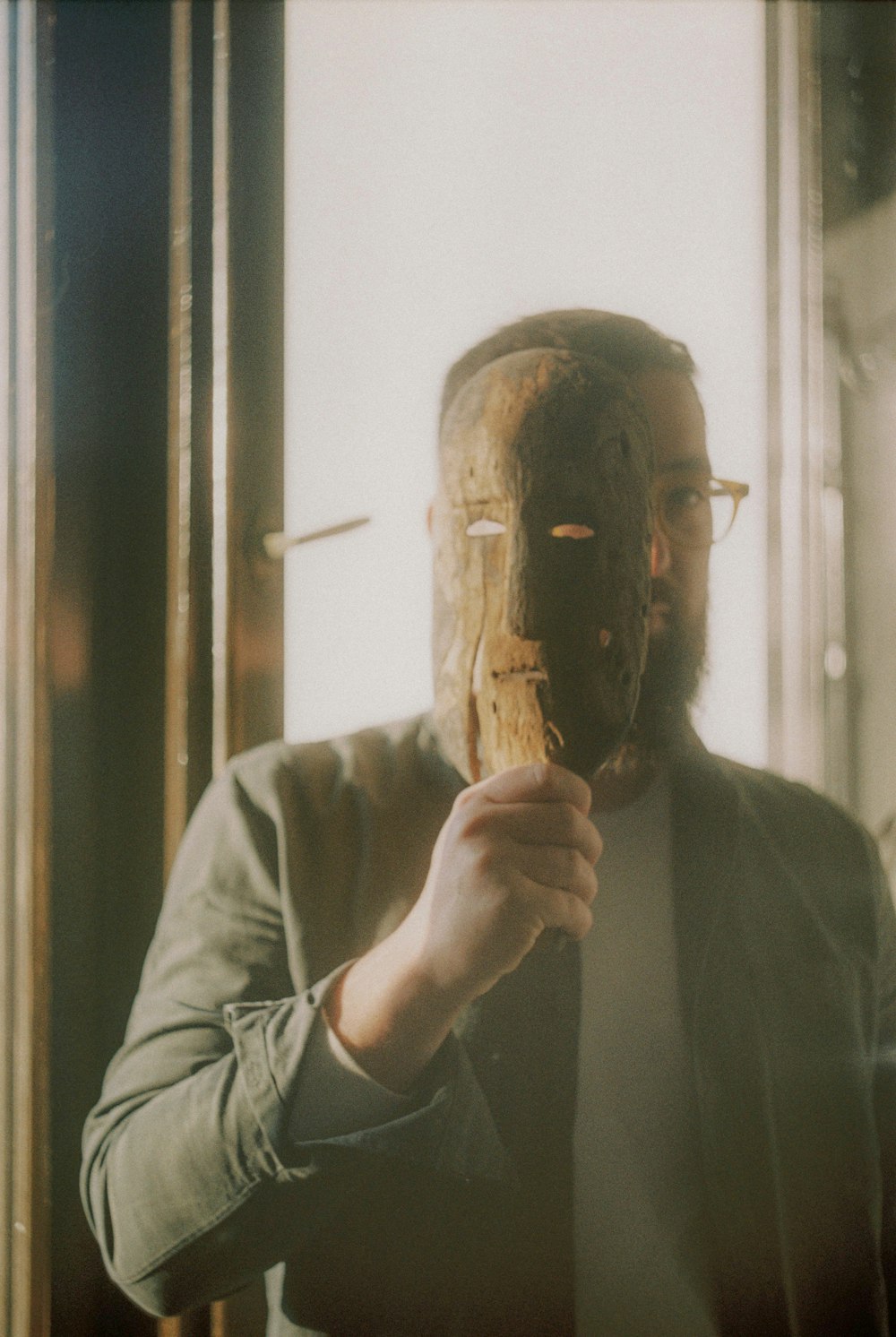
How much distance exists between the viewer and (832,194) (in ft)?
2.18

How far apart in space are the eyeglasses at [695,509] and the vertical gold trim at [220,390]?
0.92 feet

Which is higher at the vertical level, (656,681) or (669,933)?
(656,681)

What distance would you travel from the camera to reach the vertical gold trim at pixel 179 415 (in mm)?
628

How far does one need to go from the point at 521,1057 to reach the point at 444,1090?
7 centimetres

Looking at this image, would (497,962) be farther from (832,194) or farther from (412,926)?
(832,194)

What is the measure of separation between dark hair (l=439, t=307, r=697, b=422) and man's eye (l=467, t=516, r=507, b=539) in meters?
0.13

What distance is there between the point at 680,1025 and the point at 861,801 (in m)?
0.21

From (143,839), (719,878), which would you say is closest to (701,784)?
(719,878)

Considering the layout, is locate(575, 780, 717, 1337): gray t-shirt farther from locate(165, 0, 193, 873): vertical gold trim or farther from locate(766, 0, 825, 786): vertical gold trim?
locate(165, 0, 193, 873): vertical gold trim

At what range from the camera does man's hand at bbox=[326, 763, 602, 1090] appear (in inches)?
16.6

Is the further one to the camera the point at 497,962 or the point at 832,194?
the point at 832,194

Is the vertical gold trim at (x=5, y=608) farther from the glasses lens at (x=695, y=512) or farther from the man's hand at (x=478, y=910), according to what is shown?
the glasses lens at (x=695, y=512)

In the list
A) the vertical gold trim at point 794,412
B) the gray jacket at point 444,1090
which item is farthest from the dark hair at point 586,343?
the gray jacket at point 444,1090

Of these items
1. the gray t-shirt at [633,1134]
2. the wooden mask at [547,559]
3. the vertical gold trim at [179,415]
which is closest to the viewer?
the wooden mask at [547,559]
